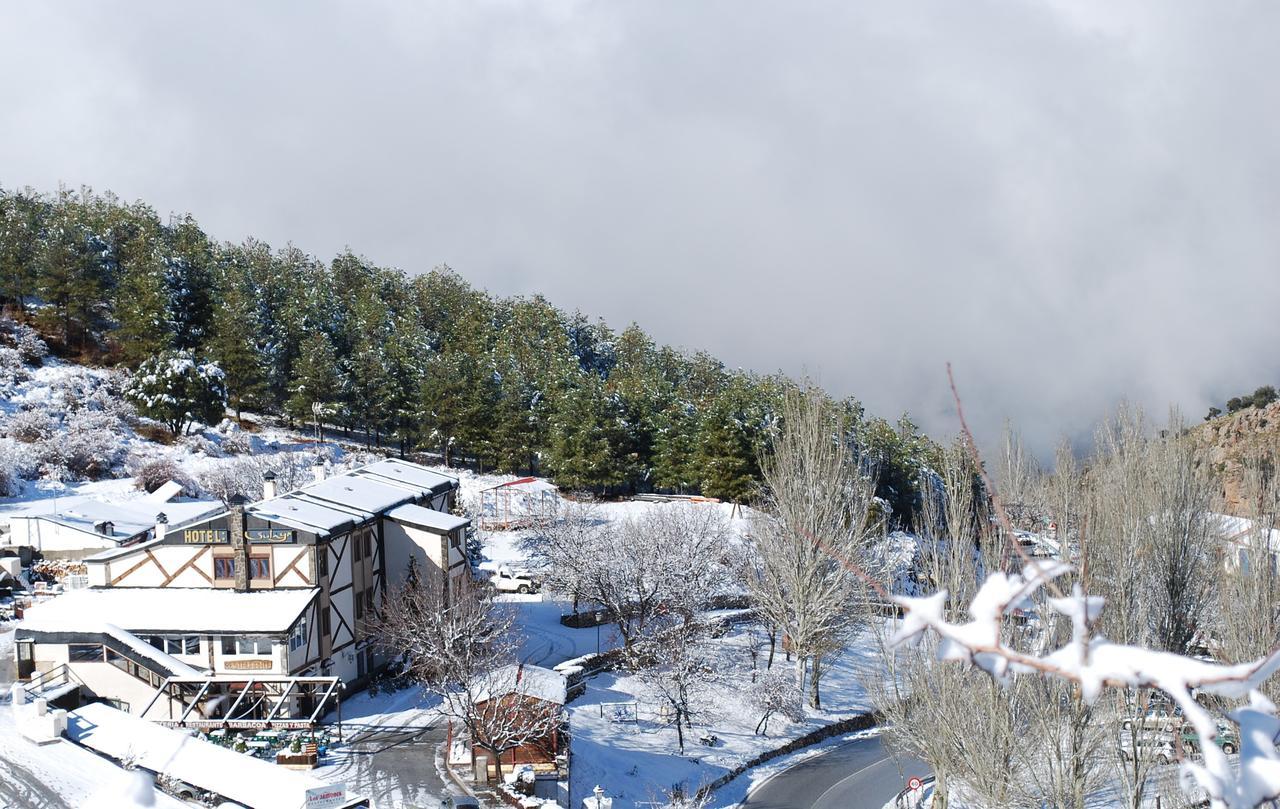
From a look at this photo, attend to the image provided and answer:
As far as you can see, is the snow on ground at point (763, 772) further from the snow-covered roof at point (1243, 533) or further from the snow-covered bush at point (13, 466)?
the snow-covered bush at point (13, 466)

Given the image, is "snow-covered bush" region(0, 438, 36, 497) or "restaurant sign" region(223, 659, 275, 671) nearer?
"restaurant sign" region(223, 659, 275, 671)

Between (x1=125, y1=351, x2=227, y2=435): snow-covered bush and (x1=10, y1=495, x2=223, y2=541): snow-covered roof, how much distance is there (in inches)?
507

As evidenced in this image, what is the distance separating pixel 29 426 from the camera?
165ft

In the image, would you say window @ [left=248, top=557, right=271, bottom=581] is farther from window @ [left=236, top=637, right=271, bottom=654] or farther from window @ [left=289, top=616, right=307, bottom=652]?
window @ [left=236, top=637, right=271, bottom=654]

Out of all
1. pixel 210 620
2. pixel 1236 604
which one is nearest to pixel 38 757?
pixel 210 620

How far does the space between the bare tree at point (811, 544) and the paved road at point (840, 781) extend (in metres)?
4.10

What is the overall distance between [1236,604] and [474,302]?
76.0 m

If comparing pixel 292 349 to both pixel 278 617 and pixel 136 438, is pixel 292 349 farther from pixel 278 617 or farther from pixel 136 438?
pixel 278 617

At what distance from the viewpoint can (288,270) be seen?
282ft

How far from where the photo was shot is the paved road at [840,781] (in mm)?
Result: 27422

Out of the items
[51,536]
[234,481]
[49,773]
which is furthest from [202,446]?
[49,773]

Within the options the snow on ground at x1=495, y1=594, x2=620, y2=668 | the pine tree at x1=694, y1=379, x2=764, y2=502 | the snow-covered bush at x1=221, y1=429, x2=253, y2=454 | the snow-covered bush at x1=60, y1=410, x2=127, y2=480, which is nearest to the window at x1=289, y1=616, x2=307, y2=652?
the snow on ground at x1=495, y1=594, x2=620, y2=668

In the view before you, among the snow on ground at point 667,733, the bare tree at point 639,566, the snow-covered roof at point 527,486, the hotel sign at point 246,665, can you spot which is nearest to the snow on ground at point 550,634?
the bare tree at point 639,566

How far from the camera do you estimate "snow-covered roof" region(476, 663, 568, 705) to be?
25.4 m
